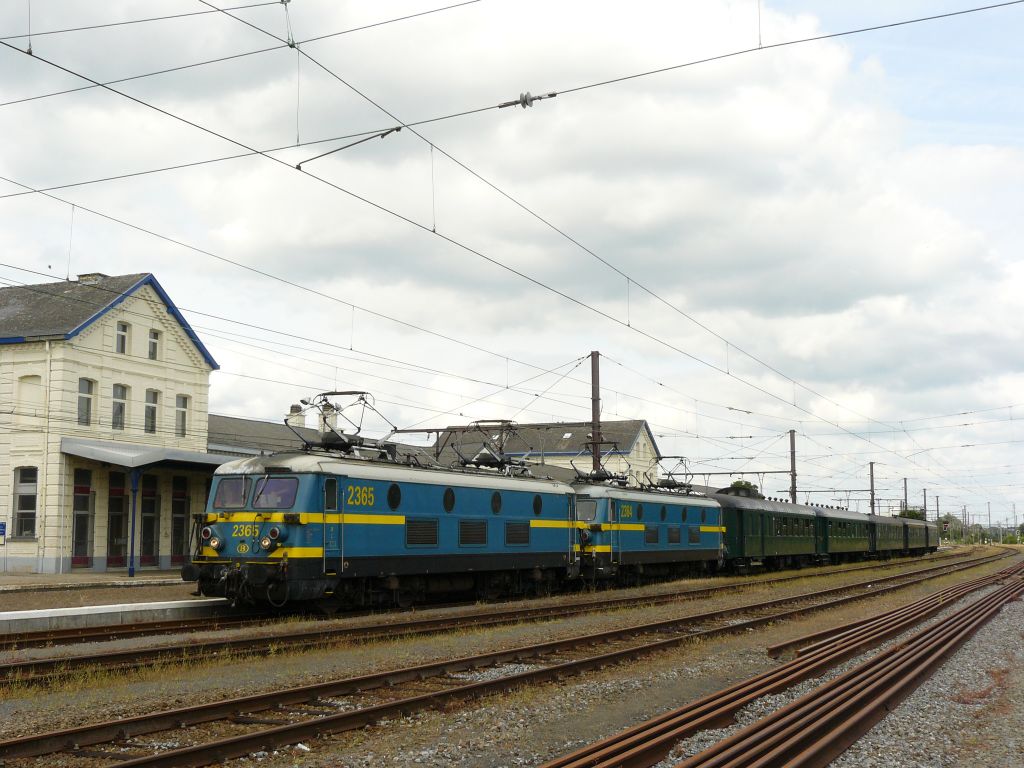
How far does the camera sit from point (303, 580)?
18.6 meters

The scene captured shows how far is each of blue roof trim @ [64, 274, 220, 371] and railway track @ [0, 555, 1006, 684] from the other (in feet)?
73.3

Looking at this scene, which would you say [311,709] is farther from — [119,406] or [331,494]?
[119,406]

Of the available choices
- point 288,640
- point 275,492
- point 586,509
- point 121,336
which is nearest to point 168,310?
point 121,336

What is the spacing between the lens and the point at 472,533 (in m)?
23.4

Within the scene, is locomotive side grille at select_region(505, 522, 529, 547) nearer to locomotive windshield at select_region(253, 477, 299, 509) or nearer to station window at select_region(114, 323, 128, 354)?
locomotive windshield at select_region(253, 477, 299, 509)

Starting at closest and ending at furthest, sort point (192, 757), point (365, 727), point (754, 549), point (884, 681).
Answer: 1. point (192, 757)
2. point (365, 727)
3. point (884, 681)
4. point (754, 549)

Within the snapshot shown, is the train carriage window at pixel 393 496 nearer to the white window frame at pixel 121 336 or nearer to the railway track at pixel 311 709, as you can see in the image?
the railway track at pixel 311 709

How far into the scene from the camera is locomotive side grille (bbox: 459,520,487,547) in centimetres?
2306

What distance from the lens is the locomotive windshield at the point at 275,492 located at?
18.9 m

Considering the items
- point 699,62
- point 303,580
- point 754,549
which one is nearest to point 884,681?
point 699,62

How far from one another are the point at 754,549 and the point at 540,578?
667 inches

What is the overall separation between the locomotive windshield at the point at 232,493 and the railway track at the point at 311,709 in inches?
292

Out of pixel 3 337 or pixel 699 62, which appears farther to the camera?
pixel 3 337

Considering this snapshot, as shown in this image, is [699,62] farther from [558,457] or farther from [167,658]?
[558,457]
